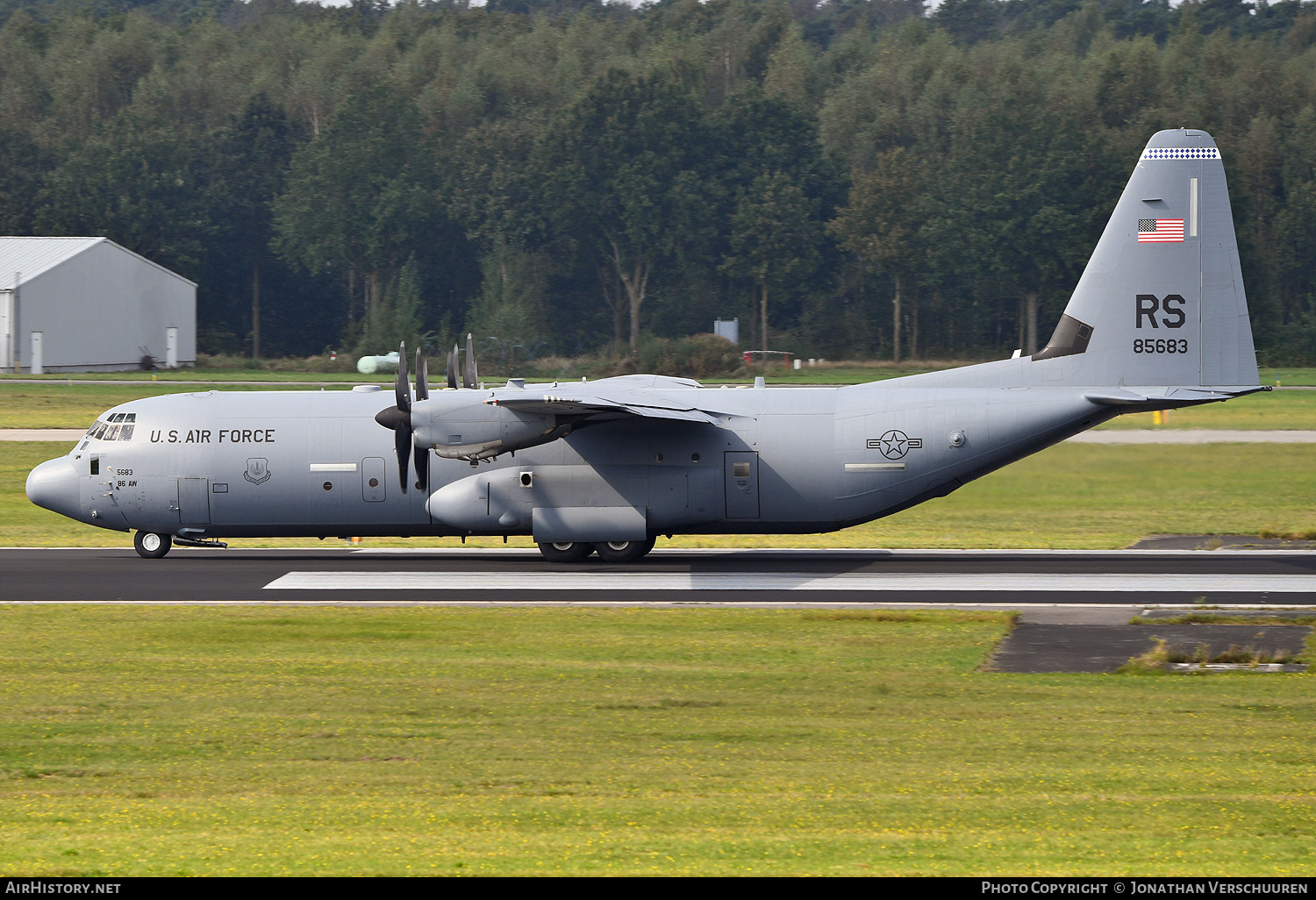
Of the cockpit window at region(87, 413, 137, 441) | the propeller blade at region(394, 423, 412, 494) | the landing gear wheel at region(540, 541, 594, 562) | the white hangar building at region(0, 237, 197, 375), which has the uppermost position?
the white hangar building at region(0, 237, 197, 375)

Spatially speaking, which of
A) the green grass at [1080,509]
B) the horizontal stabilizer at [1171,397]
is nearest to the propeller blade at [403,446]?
the green grass at [1080,509]

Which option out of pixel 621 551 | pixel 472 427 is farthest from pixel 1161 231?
pixel 472 427

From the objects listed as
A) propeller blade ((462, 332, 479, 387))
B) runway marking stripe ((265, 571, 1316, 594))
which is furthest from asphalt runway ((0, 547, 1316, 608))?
propeller blade ((462, 332, 479, 387))

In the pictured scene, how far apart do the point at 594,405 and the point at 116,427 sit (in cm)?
1040

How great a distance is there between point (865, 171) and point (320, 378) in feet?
161

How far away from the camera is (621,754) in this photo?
44.6ft

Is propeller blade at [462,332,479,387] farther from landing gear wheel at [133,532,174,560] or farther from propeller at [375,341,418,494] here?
landing gear wheel at [133,532,174,560]

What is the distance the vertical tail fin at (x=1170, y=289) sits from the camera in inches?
1026

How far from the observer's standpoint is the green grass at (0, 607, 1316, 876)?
10.2 metres

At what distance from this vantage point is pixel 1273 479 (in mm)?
38156

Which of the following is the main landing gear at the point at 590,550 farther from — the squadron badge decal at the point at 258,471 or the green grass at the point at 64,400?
the green grass at the point at 64,400

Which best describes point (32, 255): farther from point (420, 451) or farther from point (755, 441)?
point (755, 441)

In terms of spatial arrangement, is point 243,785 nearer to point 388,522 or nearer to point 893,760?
point 893,760

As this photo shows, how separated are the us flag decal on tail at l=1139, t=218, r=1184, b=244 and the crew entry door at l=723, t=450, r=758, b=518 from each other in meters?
8.38
